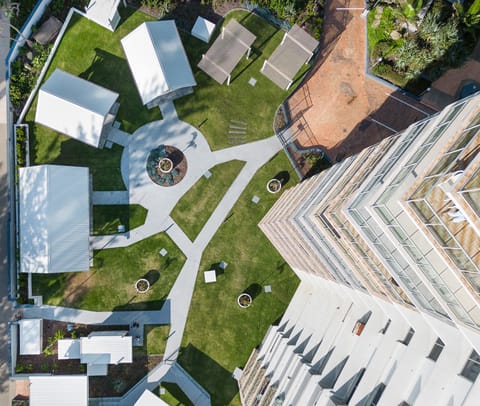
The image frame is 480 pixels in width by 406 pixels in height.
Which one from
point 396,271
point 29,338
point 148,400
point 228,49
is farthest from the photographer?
point 228,49

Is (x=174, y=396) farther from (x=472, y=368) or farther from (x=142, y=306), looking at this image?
(x=472, y=368)

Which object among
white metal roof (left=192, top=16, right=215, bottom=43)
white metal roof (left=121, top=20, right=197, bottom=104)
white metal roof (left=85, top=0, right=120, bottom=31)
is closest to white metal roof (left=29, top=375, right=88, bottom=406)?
white metal roof (left=121, top=20, right=197, bottom=104)

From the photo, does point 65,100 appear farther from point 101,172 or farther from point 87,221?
point 87,221

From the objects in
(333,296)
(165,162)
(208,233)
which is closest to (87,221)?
(165,162)

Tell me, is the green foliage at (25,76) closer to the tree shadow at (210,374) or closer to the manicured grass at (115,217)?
the manicured grass at (115,217)

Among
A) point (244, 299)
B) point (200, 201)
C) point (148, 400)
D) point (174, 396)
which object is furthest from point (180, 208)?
point (174, 396)

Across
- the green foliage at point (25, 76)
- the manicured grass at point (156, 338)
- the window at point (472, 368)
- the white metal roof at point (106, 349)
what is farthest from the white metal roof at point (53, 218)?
the window at point (472, 368)
